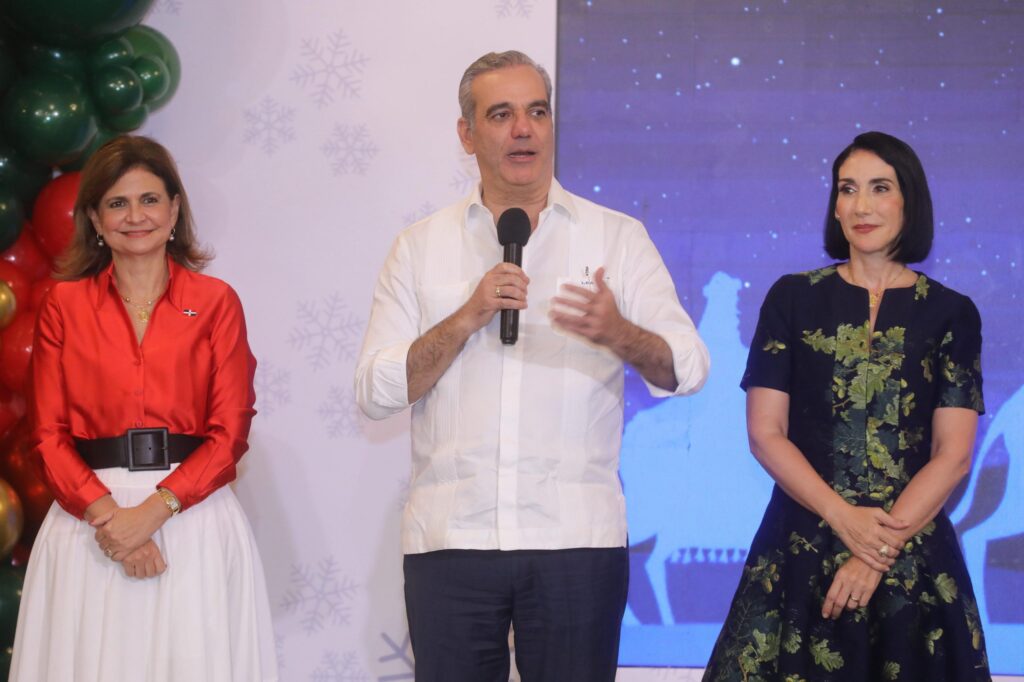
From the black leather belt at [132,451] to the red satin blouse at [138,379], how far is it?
0.03 metres

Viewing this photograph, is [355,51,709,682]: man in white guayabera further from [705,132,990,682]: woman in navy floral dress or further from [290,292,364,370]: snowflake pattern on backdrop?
[290,292,364,370]: snowflake pattern on backdrop

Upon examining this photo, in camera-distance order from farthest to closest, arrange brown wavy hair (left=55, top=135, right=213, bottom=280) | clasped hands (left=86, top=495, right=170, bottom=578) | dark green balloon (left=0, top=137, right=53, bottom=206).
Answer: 1. dark green balloon (left=0, top=137, right=53, bottom=206)
2. brown wavy hair (left=55, top=135, right=213, bottom=280)
3. clasped hands (left=86, top=495, right=170, bottom=578)

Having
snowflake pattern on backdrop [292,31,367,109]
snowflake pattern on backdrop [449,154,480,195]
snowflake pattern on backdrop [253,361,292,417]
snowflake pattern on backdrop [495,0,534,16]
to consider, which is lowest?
snowflake pattern on backdrop [253,361,292,417]

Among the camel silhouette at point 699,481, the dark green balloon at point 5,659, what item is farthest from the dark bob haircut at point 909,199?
the dark green balloon at point 5,659

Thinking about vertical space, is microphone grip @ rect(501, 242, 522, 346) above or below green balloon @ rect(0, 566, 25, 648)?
above

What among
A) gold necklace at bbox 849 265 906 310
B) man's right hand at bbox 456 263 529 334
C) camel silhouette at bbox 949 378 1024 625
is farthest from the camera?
camel silhouette at bbox 949 378 1024 625

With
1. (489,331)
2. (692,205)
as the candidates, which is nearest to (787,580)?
(489,331)

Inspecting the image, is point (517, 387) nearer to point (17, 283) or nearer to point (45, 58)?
point (17, 283)

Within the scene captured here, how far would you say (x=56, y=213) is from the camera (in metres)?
3.51

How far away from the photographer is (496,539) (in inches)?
94.9

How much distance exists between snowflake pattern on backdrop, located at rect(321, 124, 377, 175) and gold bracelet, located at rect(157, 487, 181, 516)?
1598 mm

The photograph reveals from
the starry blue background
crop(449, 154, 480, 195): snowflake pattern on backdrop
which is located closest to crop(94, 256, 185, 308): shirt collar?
crop(449, 154, 480, 195): snowflake pattern on backdrop

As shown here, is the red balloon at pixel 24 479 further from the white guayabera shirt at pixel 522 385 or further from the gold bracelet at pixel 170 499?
the white guayabera shirt at pixel 522 385

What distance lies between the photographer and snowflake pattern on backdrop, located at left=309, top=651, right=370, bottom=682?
13.1 feet
